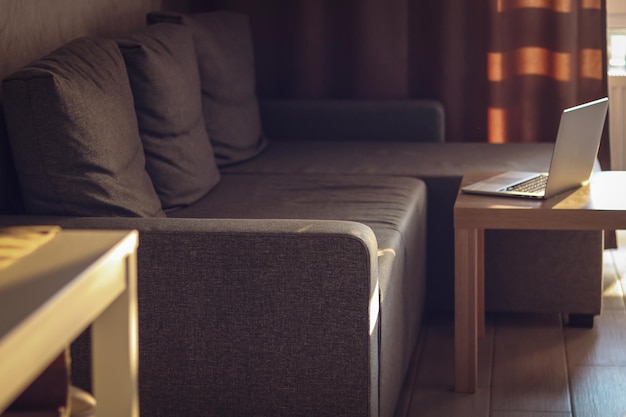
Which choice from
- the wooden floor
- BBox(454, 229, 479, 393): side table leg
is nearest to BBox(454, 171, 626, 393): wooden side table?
BBox(454, 229, 479, 393): side table leg

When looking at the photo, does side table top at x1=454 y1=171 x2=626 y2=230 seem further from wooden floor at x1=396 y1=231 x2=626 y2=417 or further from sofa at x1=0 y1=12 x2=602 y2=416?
wooden floor at x1=396 y1=231 x2=626 y2=417

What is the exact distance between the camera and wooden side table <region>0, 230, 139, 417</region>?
0.99 m

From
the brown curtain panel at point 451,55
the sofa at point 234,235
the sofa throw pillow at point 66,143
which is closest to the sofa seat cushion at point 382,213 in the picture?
the sofa at point 234,235

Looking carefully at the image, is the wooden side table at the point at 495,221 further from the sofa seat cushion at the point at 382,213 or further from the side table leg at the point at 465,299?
the sofa seat cushion at the point at 382,213

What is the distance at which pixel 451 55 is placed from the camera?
4188mm

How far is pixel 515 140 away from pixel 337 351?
2.33 meters

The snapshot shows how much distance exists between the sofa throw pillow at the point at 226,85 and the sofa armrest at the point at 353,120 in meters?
0.20

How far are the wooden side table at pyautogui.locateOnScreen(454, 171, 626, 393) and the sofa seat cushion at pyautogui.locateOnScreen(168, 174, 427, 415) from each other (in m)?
0.14

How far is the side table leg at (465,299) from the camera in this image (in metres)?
2.46

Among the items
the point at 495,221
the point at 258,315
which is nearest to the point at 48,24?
the point at 258,315

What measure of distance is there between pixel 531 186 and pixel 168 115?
3.19 ft

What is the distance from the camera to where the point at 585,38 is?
13.3 feet

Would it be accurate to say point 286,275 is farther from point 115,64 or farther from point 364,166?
point 364,166

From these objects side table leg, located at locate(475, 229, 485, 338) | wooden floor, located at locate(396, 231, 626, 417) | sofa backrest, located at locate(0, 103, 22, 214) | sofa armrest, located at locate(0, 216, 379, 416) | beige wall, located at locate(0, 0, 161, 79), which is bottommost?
wooden floor, located at locate(396, 231, 626, 417)
